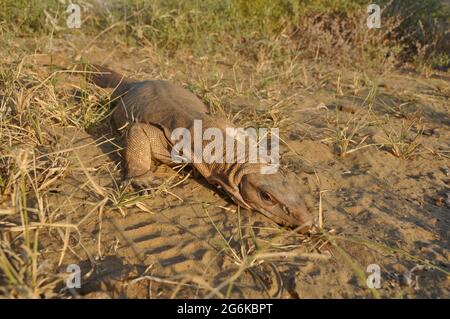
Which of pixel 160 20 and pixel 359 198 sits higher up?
pixel 160 20

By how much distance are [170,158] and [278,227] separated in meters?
1.42

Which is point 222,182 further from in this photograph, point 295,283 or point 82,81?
point 82,81

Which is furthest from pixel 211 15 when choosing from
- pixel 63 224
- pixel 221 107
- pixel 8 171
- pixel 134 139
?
pixel 63 224

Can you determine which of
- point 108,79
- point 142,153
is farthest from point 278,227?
point 108,79

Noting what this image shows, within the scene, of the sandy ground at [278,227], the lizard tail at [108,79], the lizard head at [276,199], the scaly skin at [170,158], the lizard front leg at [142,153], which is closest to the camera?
the sandy ground at [278,227]

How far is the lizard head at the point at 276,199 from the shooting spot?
379cm

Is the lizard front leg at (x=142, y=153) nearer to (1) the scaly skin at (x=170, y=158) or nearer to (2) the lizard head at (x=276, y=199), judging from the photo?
(1) the scaly skin at (x=170, y=158)

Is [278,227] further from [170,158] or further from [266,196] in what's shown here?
[170,158]

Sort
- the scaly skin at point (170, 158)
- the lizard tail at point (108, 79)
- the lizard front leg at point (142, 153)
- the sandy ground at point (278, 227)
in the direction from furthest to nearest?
the lizard tail at point (108, 79)
the lizard front leg at point (142, 153)
the scaly skin at point (170, 158)
the sandy ground at point (278, 227)

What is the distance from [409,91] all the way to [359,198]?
127 inches

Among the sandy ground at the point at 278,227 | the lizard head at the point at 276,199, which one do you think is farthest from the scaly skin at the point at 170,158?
the sandy ground at the point at 278,227

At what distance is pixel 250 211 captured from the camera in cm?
415

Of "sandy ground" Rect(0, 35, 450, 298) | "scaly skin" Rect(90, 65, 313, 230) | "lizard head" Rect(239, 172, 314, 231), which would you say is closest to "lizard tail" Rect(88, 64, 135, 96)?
"scaly skin" Rect(90, 65, 313, 230)

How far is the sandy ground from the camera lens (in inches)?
129
